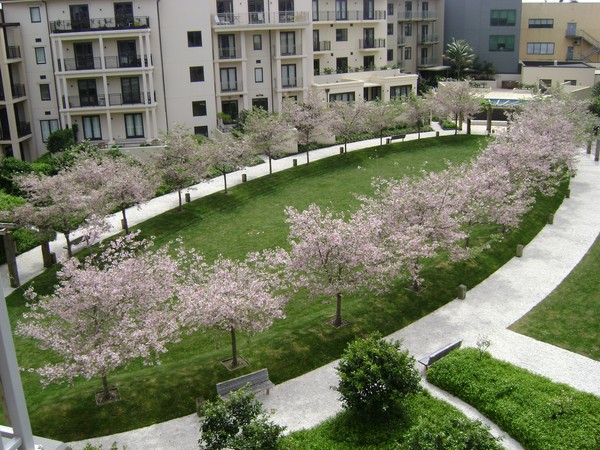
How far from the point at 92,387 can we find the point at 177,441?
4.61m

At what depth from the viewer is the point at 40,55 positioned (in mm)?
52906

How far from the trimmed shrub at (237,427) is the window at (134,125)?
1597 inches

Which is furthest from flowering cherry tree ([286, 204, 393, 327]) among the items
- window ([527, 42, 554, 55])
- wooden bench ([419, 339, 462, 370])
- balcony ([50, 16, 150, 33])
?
window ([527, 42, 554, 55])

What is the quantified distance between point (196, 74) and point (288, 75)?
31.6ft

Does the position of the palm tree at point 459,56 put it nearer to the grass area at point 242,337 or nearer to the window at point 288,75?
the window at point 288,75

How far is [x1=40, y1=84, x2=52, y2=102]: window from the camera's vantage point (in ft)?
176

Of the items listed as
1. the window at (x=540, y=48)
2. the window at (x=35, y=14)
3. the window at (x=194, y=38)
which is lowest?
the window at (x=540, y=48)

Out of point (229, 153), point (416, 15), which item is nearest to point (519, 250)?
point (229, 153)

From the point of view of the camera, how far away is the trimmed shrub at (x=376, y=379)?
19.5 meters

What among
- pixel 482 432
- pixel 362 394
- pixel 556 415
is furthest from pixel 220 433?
pixel 556 415

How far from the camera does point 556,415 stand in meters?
19.2

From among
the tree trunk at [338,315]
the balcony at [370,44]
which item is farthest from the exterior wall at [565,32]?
the tree trunk at [338,315]

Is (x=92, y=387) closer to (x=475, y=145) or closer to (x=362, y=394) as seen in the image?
(x=362, y=394)

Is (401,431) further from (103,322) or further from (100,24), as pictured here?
(100,24)
